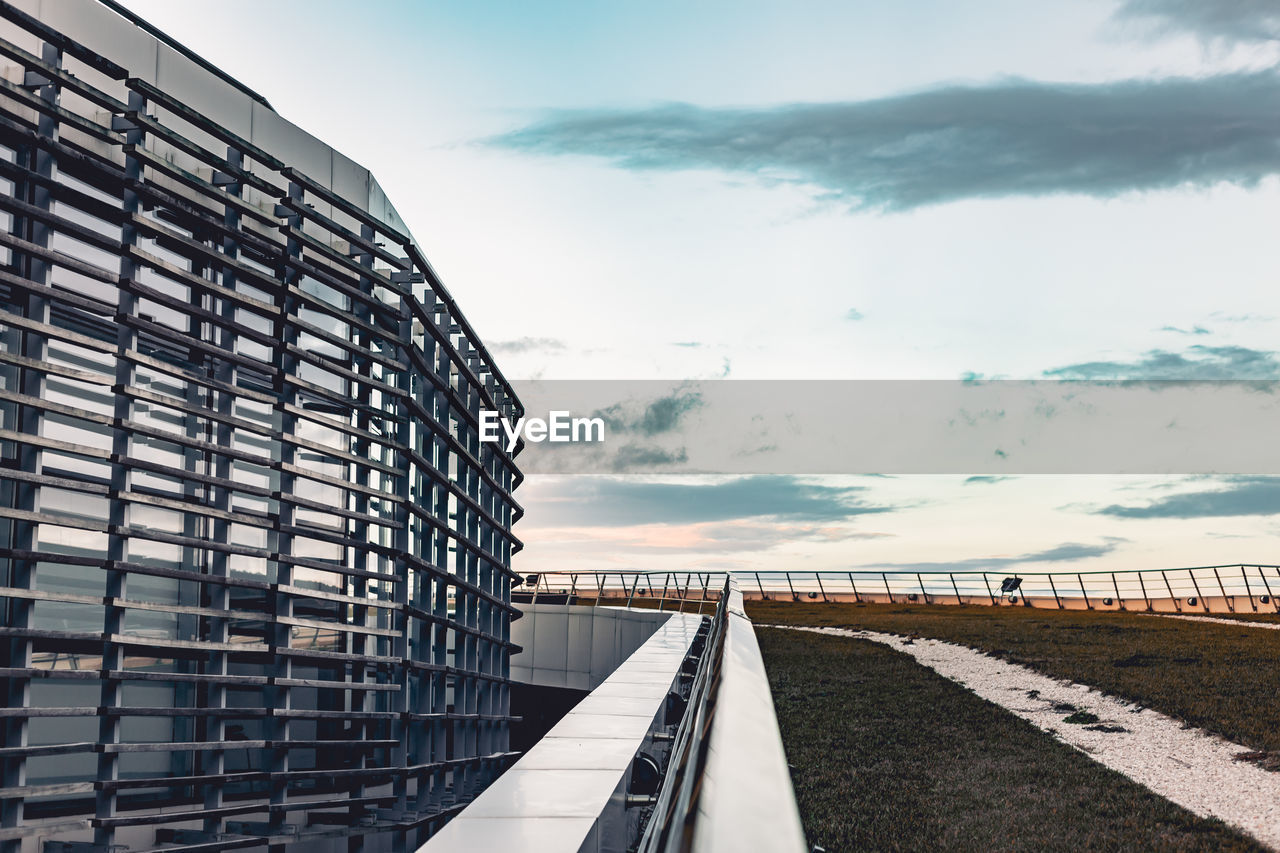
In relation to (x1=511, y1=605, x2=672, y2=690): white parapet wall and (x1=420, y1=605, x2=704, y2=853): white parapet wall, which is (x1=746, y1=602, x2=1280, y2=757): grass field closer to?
(x1=511, y1=605, x2=672, y2=690): white parapet wall

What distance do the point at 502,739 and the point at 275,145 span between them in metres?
8.55

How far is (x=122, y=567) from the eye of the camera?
7.37m

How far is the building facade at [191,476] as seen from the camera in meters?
7.27

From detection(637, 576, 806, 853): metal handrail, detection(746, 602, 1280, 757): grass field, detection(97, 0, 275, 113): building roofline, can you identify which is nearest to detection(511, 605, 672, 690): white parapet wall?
detection(746, 602, 1280, 757): grass field

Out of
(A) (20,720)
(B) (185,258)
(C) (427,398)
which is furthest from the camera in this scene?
(C) (427,398)

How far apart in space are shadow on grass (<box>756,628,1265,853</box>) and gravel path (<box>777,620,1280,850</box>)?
289 mm

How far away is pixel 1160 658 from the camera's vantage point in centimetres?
1736

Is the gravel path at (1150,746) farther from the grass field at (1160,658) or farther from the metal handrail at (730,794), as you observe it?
the metal handrail at (730,794)

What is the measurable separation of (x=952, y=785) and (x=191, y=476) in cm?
673

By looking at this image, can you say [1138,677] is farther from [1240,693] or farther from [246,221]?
[246,221]

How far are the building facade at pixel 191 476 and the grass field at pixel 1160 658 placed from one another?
28.0ft

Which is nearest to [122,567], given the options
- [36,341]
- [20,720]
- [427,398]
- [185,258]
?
[20,720]

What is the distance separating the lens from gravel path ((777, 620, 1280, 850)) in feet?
29.0

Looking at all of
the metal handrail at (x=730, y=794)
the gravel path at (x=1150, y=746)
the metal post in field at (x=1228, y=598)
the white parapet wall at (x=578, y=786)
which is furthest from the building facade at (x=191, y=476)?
the metal post in field at (x=1228, y=598)
